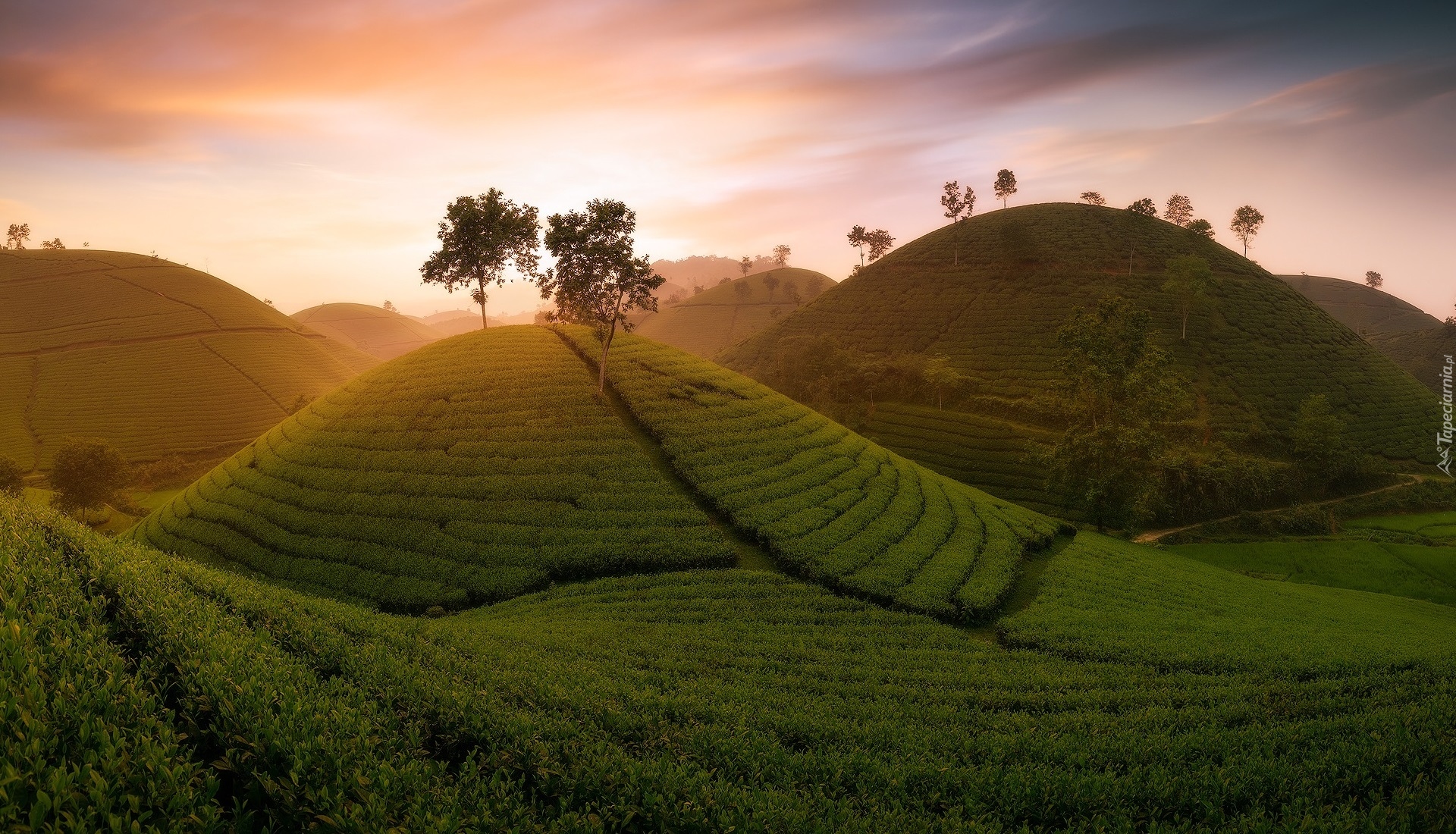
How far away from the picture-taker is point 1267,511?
1972 inches

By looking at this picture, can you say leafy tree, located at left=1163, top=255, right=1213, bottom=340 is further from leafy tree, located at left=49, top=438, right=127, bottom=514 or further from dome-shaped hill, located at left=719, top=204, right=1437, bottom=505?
leafy tree, located at left=49, top=438, right=127, bottom=514

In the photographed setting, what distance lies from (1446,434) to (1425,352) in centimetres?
5569

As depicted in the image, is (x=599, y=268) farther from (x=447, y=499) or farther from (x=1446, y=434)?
(x=1446, y=434)

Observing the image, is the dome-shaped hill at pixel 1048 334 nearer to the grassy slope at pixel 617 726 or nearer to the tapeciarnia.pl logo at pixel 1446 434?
the tapeciarnia.pl logo at pixel 1446 434

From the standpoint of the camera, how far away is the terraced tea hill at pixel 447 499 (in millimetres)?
24328

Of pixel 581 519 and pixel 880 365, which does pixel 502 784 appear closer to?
pixel 581 519

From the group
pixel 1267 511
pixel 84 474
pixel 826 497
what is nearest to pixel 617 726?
pixel 826 497

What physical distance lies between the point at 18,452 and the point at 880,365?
330ft

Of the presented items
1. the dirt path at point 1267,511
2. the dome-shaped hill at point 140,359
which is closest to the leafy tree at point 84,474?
the dome-shaped hill at point 140,359

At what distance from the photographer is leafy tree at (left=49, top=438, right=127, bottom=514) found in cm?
4825

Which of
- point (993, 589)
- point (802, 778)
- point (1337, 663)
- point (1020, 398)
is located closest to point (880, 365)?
point (1020, 398)

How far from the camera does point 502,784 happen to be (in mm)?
6840

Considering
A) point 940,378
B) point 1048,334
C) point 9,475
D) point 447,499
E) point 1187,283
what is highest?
point 1187,283

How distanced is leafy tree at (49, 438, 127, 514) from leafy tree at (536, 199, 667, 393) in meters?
43.3
